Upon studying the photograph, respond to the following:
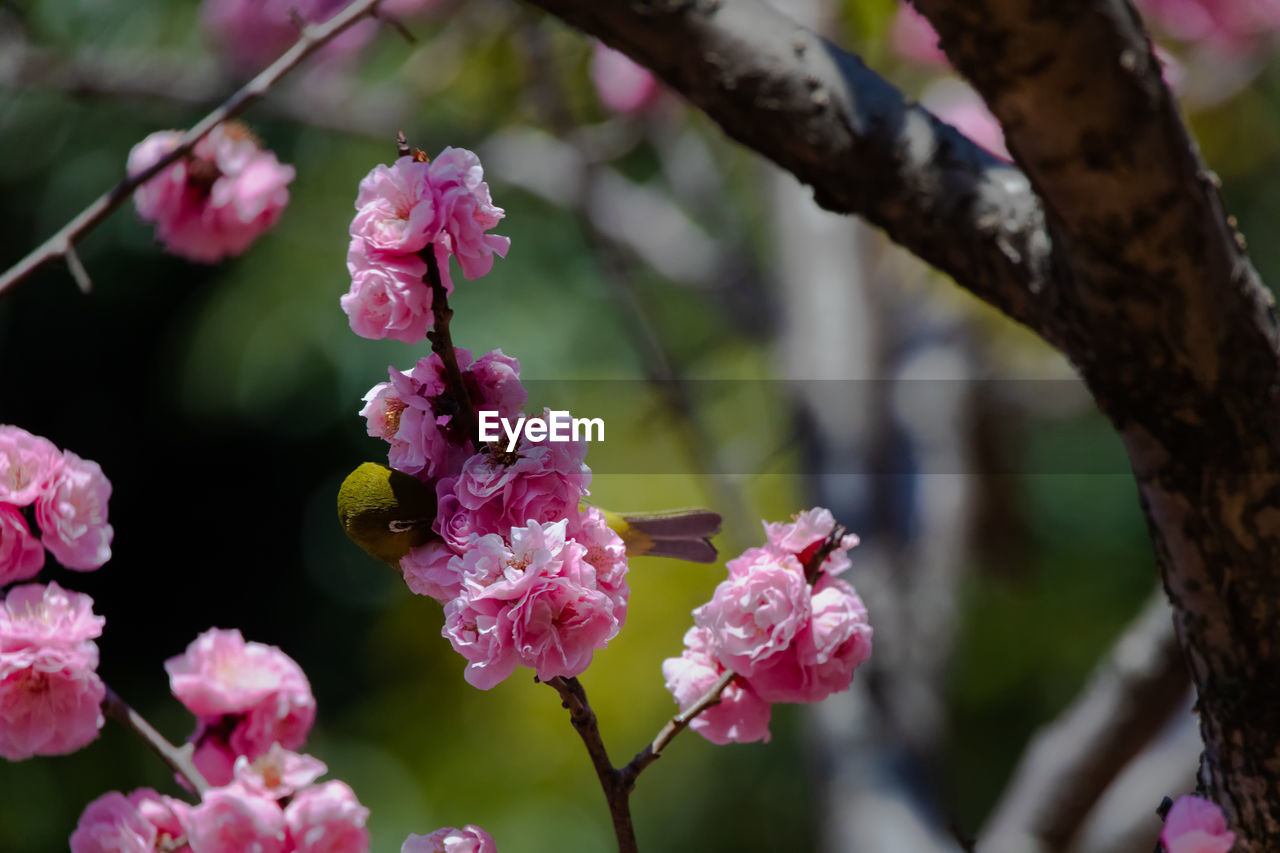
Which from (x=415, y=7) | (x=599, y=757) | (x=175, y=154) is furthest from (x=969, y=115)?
(x=599, y=757)

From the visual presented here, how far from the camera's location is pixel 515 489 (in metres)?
0.40

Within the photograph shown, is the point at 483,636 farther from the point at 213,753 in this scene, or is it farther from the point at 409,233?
the point at 213,753

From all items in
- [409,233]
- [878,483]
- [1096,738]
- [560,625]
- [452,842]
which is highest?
[409,233]

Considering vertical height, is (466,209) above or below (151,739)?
above

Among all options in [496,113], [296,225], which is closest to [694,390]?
[496,113]

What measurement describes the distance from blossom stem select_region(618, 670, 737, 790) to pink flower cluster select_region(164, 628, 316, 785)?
0.27 m

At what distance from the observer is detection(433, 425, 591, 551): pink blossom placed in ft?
1.29

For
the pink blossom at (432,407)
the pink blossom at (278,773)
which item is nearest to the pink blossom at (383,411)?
the pink blossom at (432,407)

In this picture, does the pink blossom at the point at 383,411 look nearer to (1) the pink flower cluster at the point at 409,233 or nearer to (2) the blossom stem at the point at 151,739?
(1) the pink flower cluster at the point at 409,233

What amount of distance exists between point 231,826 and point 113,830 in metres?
0.09

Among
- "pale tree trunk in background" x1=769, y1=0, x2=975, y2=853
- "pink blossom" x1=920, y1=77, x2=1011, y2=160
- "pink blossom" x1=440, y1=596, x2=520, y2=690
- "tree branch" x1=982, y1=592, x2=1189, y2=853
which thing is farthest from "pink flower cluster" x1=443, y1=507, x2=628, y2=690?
"pink blossom" x1=920, y1=77, x2=1011, y2=160

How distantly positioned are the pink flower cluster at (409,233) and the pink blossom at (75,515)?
0.22m

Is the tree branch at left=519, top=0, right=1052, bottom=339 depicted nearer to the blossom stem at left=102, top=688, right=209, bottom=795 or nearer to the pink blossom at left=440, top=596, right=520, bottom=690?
the pink blossom at left=440, top=596, right=520, bottom=690

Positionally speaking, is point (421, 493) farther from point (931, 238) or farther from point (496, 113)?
point (496, 113)
